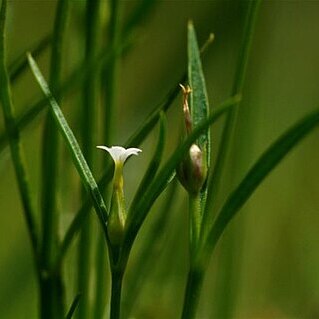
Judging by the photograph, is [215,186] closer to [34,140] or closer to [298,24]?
[34,140]

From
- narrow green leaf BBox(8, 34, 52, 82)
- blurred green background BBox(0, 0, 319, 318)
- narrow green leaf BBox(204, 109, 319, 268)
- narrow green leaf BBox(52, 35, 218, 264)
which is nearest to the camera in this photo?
narrow green leaf BBox(204, 109, 319, 268)

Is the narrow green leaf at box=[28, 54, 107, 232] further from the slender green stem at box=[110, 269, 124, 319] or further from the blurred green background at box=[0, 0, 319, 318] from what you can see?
the blurred green background at box=[0, 0, 319, 318]

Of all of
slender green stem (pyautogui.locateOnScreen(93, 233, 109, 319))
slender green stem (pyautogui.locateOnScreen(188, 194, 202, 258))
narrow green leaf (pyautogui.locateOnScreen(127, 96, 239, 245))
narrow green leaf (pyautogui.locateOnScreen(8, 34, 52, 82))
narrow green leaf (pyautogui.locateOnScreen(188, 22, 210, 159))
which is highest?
narrow green leaf (pyautogui.locateOnScreen(8, 34, 52, 82))

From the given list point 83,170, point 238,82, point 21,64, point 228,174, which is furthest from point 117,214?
point 228,174

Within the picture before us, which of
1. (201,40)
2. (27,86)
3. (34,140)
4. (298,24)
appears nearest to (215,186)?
(201,40)

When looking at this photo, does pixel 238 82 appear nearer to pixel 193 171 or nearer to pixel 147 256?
pixel 193 171

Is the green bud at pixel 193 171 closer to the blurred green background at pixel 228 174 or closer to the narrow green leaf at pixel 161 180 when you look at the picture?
the narrow green leaf at pixel 161 180

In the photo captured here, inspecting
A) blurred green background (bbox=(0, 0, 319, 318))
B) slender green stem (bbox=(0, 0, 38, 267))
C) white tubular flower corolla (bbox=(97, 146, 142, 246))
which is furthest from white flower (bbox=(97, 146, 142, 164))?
blurred green background (bbox=(0, 0, 319, 318))

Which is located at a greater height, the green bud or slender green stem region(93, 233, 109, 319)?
the green bud
